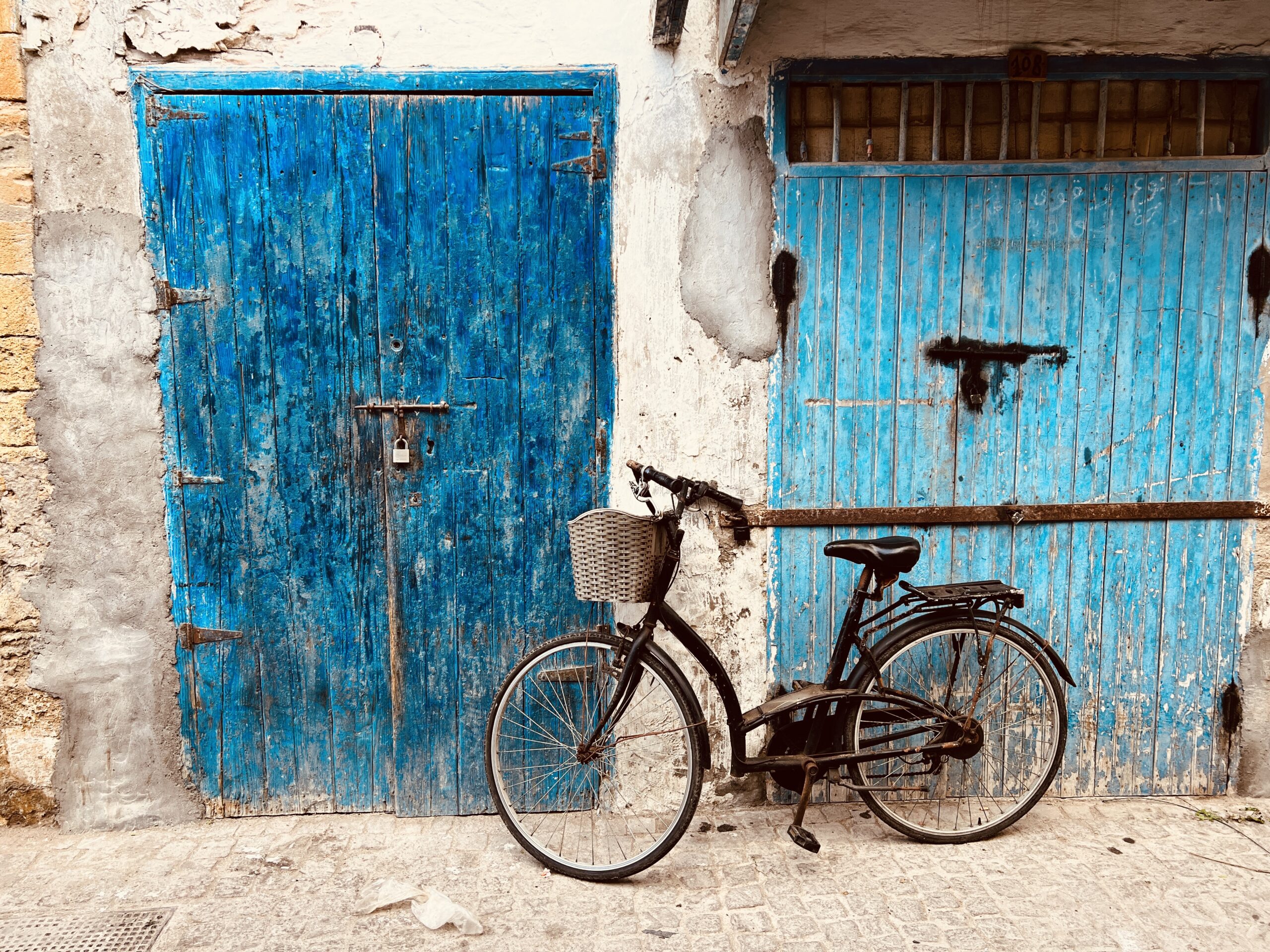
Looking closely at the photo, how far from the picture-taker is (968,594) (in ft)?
11.2

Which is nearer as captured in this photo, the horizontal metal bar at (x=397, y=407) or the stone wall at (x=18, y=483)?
the stone wall at (x=18, y=483)

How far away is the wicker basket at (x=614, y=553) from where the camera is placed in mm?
3180

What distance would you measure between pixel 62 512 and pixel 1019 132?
4087 millimetres

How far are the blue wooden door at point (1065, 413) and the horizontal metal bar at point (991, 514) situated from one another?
4cm

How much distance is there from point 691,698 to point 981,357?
1.79 meters

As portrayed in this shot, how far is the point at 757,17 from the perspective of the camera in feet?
11.4

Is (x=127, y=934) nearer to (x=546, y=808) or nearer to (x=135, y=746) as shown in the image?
(x=135, y=746)

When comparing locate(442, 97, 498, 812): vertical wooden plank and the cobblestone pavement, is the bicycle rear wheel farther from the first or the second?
locate(442, 97, 498, 812): vertical wooden plank

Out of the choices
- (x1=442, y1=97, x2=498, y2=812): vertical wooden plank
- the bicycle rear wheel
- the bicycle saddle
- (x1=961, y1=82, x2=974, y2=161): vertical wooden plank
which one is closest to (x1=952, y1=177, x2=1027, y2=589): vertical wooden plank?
(x1=961, y1=82, x2=974, y2=161): vertical wooden plank

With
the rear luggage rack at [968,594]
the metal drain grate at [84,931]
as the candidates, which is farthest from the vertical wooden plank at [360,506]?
the rear luggage rack at [968,594]

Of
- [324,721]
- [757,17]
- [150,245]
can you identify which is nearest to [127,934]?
[324,721]

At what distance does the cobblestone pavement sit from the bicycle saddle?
3.63 ft

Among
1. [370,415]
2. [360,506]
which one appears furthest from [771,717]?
[370,415]

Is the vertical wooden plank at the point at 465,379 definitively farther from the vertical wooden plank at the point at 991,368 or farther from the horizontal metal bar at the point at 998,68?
the vertical wooden plank at the point at 991,368
